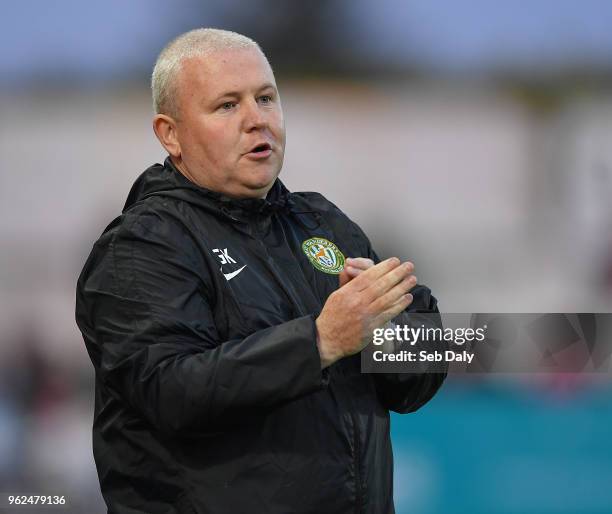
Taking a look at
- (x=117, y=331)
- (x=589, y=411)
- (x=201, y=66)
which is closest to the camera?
(x=117, y=331)

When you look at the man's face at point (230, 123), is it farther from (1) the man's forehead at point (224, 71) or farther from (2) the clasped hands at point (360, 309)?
(2) the clasped hands at point (360, 309)

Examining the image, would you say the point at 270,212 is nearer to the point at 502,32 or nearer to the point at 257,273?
the point at 257,273

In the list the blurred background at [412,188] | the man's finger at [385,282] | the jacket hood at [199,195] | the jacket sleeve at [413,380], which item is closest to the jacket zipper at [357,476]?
the jacket sleeve at [413,380]

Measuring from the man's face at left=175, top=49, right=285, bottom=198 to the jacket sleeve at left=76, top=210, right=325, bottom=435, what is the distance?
0.44 feet

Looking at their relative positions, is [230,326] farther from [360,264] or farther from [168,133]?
[168,133]

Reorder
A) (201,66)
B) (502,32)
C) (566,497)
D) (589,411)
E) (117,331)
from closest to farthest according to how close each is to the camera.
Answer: (117,331) → (201,66) → (566,497) → (589,411) → (502,32)

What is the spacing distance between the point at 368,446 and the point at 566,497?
5.88 feet

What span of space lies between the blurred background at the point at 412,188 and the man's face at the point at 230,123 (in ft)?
5.39

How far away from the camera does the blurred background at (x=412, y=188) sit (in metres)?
3.02

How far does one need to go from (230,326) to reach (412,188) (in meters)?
2.41

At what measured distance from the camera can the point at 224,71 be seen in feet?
4.61

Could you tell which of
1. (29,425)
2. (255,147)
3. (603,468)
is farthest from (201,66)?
(603,468)

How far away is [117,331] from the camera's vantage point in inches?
49.9

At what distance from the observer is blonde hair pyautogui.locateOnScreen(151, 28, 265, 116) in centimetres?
142
